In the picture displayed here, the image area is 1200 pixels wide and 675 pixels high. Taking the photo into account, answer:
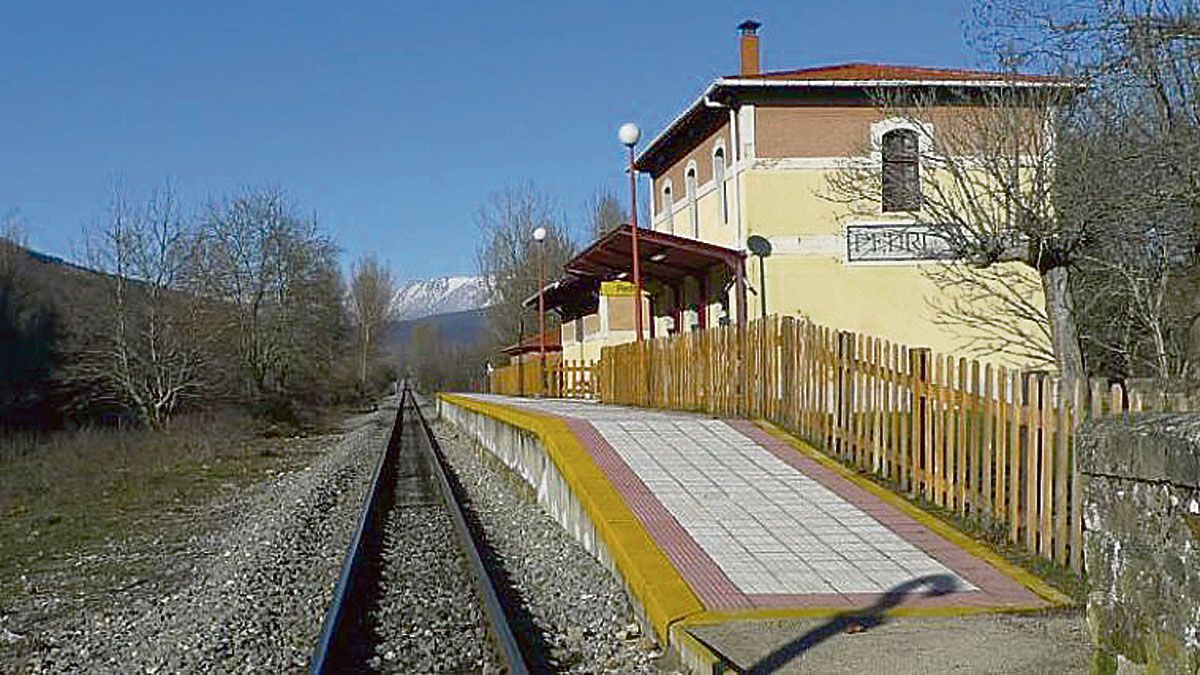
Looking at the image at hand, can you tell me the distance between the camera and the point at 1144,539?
13.5 feet

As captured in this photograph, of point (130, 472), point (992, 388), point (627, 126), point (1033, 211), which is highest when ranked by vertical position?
point (627, 126)

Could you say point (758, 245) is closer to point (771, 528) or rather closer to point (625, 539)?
point (771, 528)

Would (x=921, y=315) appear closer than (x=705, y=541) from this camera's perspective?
No

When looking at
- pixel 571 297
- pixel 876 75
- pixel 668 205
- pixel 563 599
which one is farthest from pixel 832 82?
pixel 571 297

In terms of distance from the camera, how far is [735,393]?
16.6 meters

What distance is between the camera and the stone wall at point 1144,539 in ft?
12.6

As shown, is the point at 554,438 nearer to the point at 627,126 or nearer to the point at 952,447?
the point at 952,447

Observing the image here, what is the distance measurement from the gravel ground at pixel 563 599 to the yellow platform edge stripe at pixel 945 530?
1749 millimetres

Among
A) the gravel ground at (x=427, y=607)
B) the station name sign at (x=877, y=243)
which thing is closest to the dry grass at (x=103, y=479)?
the gravel ground at (x=427, y=607)

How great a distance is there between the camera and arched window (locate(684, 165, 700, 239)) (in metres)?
28.4

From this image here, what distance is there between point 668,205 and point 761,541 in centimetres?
2250

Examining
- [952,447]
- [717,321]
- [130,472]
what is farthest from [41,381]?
[952,447]

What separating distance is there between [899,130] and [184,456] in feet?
62.3

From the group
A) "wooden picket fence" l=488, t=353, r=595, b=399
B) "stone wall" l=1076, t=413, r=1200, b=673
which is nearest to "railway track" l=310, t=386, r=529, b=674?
"stone wall" l=1076, t=413, r=1200, b=673
